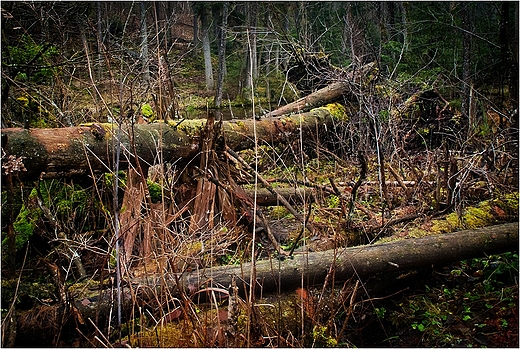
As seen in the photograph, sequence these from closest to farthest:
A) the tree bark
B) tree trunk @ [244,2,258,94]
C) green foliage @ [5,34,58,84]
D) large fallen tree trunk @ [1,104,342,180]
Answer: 1. tree trunk @ [244,2,258,94]
2. large fallen tree trunk @ [1,104,342,180]
3. green foliage @ [5,34,58,84]
4. the tree bark

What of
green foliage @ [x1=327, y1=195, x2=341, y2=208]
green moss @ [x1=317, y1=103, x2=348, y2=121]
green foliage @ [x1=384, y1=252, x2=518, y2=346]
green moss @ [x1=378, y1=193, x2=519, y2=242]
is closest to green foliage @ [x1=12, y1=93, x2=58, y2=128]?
green foliage @ [x1=327, y1=195, x2=341, y2=208]

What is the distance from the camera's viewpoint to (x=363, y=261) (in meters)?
3.72

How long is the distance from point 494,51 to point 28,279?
35.1ft

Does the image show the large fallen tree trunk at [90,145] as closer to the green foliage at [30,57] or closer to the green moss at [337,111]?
the green foliage at [30,57]

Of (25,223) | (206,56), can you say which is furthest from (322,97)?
(206,56)

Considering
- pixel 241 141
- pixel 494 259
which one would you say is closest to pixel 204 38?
pixel 241 141

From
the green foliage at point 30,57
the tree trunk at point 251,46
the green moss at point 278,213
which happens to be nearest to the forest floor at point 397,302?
the green moss at point 278,213

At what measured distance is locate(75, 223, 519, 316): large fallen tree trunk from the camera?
3.42 meters

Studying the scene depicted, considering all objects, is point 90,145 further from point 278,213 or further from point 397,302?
point 397,302

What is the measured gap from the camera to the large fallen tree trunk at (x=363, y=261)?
342 cm

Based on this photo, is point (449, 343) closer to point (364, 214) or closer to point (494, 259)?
point (494, 259)

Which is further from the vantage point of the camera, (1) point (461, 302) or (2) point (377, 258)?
(1) point (461, 302)

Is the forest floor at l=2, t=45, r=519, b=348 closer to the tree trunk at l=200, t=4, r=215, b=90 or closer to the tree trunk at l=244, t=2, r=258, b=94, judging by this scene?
the tree trunk at l=244, t=2, r=258, b=94

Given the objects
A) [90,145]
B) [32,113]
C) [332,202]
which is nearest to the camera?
[90,145]
